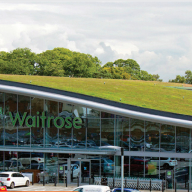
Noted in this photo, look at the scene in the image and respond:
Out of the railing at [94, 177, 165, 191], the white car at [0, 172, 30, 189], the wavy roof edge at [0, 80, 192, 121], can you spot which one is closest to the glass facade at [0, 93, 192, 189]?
the railing at [94, 177, 165, 191]

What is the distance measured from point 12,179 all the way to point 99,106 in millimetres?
8741

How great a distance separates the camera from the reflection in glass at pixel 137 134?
30.0 meters

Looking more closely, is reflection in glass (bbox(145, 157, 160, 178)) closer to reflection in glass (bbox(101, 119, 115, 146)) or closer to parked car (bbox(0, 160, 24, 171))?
reflection in glass (bbox(101, 119, 115, 146))

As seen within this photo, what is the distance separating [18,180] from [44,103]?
6890mm

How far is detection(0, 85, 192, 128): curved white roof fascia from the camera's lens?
Result: 92.7 ft

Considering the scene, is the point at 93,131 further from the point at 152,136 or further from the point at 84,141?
the point at 152,136

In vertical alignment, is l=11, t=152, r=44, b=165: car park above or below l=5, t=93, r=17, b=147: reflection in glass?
below

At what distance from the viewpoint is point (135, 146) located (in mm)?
30156

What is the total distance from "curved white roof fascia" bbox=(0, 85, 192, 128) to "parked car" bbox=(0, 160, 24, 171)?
6.11 m

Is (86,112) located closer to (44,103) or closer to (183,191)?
(44,103)

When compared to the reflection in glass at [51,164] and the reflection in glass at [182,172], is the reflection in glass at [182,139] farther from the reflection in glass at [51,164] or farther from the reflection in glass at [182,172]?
the reflection in glass at [51,164]

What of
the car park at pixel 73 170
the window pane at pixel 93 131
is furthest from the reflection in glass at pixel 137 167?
the car park at pixel 73 170

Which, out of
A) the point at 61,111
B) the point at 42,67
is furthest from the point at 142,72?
the point at 61,111

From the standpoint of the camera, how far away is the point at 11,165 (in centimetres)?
3225
